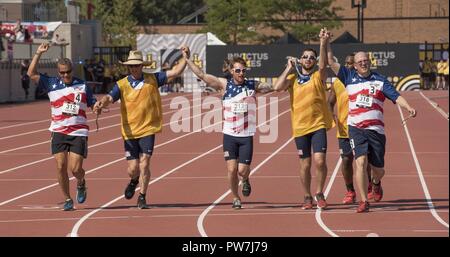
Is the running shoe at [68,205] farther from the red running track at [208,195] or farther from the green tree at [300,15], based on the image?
the green tree at [300,15]

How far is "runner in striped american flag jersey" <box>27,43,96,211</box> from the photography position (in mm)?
15086

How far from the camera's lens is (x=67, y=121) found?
1514cm

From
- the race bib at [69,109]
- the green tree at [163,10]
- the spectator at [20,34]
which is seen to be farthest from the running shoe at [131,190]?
the green tree at [163,10]

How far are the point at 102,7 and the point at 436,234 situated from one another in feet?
295

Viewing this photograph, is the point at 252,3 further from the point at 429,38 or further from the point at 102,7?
the point at 102,7

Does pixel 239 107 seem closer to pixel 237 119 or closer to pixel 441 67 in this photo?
pixel 237 119

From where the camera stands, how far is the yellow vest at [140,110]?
1496 cm

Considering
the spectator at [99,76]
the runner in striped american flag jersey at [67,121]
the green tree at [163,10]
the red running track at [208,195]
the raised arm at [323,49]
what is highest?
the green tree at [163,10]

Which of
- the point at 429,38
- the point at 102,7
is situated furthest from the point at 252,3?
the point at 102,7

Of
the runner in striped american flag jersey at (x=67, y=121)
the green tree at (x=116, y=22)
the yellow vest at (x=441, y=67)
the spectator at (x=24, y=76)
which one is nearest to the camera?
the runner in striped american flag jersey at (x=67, y=121)

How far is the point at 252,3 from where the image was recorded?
7912 cm

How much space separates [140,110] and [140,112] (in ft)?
0.08

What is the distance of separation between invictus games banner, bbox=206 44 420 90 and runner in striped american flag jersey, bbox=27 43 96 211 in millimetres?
48233

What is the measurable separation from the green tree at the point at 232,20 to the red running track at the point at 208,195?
166ft
